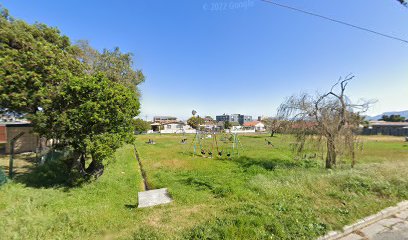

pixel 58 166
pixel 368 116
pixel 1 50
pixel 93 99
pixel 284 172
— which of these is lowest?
pixel 284 172

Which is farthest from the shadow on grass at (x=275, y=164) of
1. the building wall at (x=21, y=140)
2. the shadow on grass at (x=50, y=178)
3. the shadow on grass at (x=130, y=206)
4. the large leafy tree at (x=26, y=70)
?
the building wall at (x=21, y=140)

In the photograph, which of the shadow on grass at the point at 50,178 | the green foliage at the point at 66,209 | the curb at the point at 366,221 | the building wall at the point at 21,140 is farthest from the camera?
the building wall at the point at 21,140

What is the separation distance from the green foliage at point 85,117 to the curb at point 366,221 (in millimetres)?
7686

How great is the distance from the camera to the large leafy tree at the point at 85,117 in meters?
7.13

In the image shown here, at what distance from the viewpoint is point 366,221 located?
4.66m

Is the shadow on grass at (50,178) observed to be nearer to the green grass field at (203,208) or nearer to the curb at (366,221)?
the green grass field at (203,208)

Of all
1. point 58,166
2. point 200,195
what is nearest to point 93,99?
point 58,166

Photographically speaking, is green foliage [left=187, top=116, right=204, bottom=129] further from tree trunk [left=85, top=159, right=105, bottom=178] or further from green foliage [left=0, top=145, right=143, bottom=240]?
green foliage [left=0, top=145, right=143, bottom=240]

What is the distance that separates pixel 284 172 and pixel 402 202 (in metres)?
4.59

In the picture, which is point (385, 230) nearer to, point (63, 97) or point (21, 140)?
point (63, 97)

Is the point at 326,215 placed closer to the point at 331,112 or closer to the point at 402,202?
the point at 402,202

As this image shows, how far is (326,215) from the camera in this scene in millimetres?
4762

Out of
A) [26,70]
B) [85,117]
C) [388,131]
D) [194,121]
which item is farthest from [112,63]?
[388,131]

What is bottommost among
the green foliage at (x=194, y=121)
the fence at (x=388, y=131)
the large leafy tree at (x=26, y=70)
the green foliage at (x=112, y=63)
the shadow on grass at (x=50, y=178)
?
the fence at (x=388, y=131)
